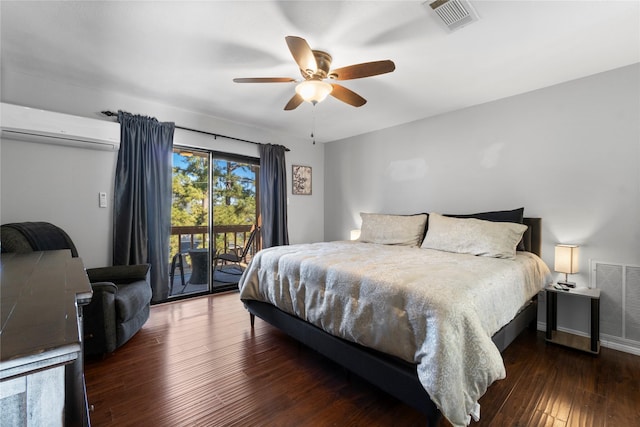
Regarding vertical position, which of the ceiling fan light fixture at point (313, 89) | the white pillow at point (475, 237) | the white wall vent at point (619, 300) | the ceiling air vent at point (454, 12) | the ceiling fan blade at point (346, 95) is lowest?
the white wall vent at point (619, 300)

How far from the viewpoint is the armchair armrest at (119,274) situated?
251 cm

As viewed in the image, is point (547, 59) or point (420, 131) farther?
point (420, 131)

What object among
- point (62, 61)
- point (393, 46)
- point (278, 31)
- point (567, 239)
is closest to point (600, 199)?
point (567, 239)

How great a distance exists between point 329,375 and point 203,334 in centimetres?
131

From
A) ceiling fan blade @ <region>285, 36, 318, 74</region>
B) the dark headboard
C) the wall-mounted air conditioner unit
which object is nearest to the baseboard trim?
the dark headboard

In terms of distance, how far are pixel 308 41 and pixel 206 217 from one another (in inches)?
104

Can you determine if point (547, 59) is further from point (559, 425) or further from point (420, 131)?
point (559, 425)

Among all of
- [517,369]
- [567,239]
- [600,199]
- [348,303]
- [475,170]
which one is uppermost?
[475,170]

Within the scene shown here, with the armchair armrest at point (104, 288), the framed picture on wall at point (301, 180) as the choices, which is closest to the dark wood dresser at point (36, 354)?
the armchair armrest at point (104, 288)

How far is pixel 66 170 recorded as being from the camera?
8.85 feet

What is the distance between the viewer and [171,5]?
1.66m

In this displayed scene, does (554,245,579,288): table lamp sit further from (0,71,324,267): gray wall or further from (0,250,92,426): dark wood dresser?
(0,71,324,267): gray wall

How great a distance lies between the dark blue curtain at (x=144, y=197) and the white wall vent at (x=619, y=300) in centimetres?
433

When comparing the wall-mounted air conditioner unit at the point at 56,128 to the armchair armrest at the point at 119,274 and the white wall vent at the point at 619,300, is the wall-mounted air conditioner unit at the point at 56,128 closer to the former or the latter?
the armchair armrest at the point at 119,274
